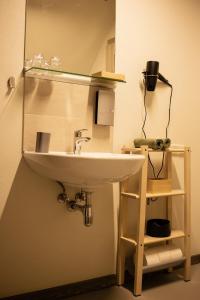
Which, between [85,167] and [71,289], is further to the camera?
[71,289]

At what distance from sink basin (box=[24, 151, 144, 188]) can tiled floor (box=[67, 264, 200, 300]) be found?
68cm

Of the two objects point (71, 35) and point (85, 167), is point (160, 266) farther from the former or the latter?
point (71, 35)

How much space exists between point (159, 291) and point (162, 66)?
134 centimetres

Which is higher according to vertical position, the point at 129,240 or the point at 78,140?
the point at 78,140

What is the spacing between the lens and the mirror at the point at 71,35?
1517 mm

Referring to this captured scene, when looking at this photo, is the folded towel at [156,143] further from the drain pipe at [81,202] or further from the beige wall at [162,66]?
the drain pipe at [81,202]

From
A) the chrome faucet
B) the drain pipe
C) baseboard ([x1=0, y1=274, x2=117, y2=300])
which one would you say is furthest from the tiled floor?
the chrome faucet

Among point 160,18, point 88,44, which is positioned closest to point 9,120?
point 88,44

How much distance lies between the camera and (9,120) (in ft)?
4.82

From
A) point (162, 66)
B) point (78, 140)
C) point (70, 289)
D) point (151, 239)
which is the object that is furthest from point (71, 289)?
point (162, 66)

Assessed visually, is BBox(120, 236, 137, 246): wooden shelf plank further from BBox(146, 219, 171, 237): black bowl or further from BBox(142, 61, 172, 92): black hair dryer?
BBox(142, 61, 172, 92): black hair dryer

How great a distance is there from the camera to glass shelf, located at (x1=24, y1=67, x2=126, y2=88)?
4.88 ft

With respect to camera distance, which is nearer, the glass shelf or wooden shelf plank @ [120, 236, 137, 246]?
the glass shelf

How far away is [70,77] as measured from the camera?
1608 millimetres
